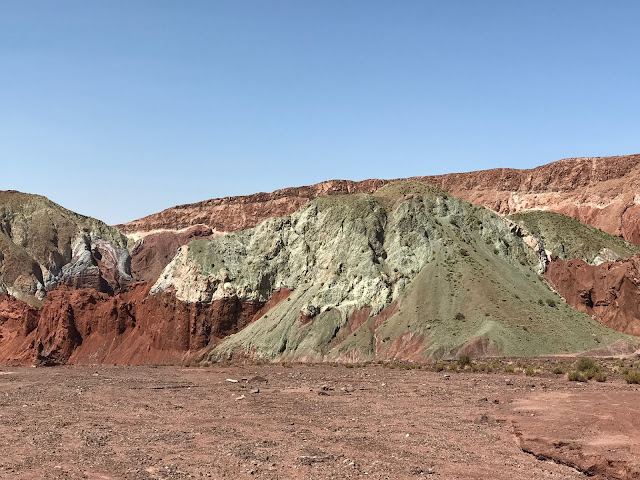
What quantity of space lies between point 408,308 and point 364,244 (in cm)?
1280

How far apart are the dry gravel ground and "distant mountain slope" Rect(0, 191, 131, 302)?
114025 mm

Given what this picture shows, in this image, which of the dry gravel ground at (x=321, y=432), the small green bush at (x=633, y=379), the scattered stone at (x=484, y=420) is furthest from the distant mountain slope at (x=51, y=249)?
the scattered stone at (x=484, y=420)

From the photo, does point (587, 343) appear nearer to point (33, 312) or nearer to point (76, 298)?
point (76, 298)

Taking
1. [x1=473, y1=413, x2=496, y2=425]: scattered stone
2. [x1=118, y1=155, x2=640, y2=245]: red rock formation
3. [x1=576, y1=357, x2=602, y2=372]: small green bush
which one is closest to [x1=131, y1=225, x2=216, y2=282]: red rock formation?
[x1=118, y1=155, x2=640, y2=245]: red rock formation

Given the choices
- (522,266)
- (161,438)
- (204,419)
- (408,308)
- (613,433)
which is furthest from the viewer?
(522,266)

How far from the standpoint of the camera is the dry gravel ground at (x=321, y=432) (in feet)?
54.0

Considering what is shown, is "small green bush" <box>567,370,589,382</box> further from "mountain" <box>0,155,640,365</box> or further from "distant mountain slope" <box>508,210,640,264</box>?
"distant mountain slope" <box>508,210,640,264</box>

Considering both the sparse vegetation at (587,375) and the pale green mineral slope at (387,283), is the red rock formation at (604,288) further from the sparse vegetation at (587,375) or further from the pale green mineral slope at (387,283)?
the sparse vegetation at (587,375)

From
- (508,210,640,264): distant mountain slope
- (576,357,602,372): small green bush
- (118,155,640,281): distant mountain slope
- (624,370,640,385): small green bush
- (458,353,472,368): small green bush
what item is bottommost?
(458,353,472,368): small green bush

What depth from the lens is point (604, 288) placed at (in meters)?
80.7

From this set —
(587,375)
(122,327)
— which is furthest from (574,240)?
(587,375)

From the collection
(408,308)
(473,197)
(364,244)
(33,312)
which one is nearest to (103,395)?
(408,308)

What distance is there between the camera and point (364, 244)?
75562 millimetres

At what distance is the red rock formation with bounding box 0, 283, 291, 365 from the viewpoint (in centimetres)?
7869
